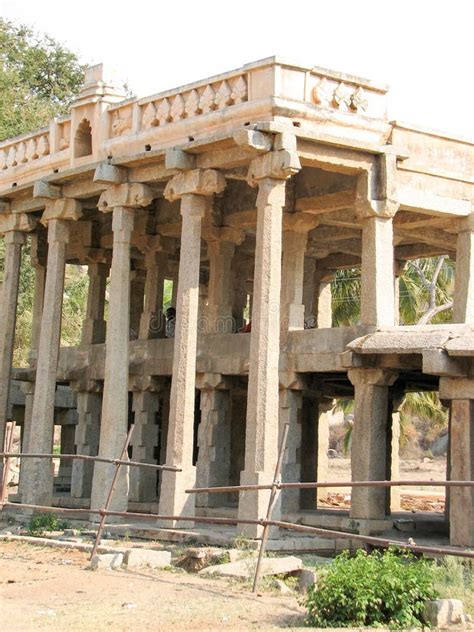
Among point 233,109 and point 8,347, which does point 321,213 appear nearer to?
point 233,109

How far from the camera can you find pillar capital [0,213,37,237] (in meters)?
22.8

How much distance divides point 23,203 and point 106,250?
2659 mm

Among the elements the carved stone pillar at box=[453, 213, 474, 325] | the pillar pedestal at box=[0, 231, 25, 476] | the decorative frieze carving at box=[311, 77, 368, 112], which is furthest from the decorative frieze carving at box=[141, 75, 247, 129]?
the pillar pedestal at box=[0, 231, 25, 476]

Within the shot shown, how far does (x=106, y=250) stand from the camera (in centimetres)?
2480

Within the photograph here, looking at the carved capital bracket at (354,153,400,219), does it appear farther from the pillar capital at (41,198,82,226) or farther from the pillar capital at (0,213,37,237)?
the pillar capital at (0,213,37,237)

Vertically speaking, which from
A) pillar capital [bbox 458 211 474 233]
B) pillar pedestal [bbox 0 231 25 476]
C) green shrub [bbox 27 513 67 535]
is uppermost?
pillar capital [bbox 458 211 474 233]

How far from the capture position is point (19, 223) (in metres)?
22.9

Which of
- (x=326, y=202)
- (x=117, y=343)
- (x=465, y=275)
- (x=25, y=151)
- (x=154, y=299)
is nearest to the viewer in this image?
(x=465, y=275)

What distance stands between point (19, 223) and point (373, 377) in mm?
9108

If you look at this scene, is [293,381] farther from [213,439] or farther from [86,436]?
[86,436]

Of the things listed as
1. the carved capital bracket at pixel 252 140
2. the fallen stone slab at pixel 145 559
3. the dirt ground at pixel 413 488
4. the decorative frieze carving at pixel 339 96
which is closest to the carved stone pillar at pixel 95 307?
the dirt ground at pixel 413 488

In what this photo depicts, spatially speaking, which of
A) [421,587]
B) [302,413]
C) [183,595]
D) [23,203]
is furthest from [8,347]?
[421,587]

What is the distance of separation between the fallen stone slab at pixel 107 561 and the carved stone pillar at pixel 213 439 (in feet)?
17.8

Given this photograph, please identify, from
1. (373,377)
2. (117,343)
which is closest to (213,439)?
(117,343)
